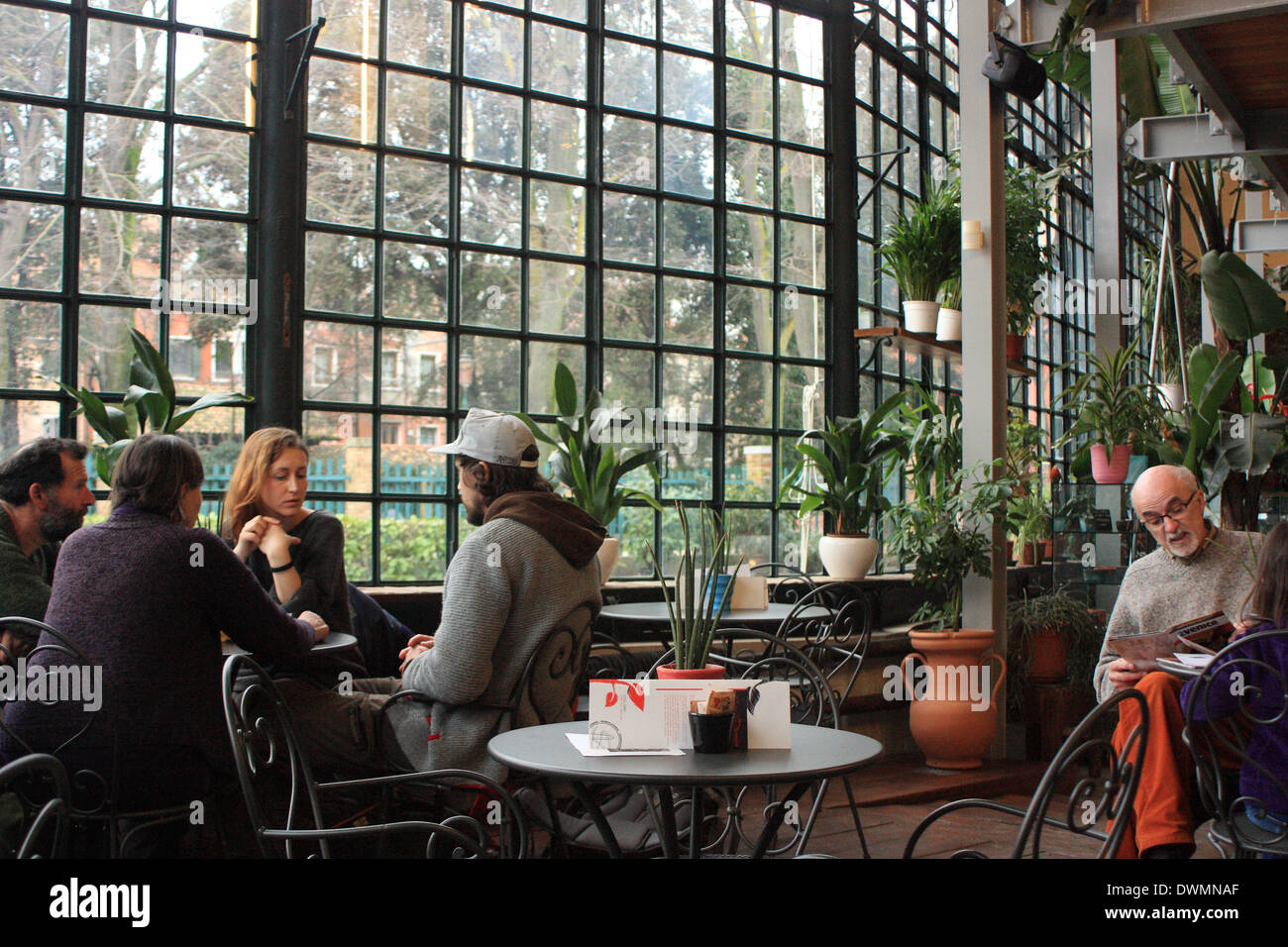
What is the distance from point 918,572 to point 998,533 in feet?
1.28

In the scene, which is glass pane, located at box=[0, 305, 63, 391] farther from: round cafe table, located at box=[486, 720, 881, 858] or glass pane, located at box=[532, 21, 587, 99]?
round cafe table, located at box=[486, 720, 881, 858]

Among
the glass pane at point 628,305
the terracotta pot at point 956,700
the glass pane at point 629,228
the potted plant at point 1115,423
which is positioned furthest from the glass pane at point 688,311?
the terracotta pot at point 956,700

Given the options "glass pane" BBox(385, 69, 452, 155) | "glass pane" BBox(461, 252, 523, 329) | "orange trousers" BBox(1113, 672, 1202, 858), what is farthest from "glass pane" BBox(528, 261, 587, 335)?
"orange trousers" BBox(1113, 672, 1202, 858)

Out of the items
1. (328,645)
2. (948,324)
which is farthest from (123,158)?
(948,324)

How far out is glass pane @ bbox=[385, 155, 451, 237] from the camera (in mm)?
4633

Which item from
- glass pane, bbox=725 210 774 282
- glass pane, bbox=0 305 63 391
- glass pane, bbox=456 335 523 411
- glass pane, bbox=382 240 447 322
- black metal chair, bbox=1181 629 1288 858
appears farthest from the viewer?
glass pane, bbox=725 210 774 282

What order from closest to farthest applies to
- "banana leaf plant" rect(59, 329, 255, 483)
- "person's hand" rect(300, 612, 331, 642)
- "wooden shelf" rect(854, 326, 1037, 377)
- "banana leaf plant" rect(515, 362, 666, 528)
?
1. "person's hand" rect(300, 612, 331, 642)
2. "banana leaf plant" rect(59, 329, 255, 483)
3. "banana leaf plant" rect(515, 362, 666, 528)
4. "wooden shelf" rect(854, 326, 1037, 377)

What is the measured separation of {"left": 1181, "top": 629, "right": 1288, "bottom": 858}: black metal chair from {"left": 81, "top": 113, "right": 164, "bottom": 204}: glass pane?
369cm

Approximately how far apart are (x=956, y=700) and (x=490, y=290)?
253cm
